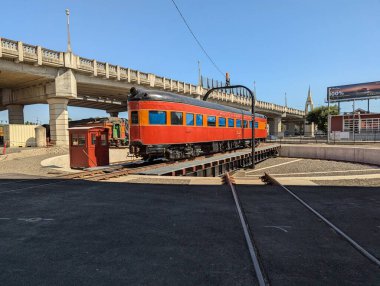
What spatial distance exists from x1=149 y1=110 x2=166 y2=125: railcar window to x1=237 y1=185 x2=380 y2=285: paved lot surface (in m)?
7.42

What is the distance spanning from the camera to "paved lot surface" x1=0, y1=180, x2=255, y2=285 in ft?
11.8

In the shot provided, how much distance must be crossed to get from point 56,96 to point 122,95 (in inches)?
538

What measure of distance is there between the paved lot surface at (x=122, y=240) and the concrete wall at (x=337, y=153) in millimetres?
18487

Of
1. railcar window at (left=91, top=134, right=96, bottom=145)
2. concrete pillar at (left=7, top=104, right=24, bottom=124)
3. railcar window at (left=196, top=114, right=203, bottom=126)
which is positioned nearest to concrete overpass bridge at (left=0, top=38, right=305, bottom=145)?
concrete pillar at (left=7, top=104, right=24, bottom=124)

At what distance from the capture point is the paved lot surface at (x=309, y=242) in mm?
3564

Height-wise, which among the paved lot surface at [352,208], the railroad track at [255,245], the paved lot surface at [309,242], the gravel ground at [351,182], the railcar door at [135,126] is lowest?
the gravel ground at [351,182]

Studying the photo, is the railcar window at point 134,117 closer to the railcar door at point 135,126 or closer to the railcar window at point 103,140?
the railcar door at point 135,126

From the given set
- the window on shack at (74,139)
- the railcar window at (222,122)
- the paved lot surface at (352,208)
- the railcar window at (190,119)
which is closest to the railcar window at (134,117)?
the railcar window at (190,119)

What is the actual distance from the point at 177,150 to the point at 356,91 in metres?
63.4

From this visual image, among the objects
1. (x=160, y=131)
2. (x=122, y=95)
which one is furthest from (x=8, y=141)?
(x=160, y=131)

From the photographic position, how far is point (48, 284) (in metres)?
3.37

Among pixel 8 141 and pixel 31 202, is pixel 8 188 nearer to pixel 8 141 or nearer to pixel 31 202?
pixel 31 202

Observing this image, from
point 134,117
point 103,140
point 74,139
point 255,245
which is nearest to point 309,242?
point 255,245

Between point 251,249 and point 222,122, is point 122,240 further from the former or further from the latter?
point 222,122
